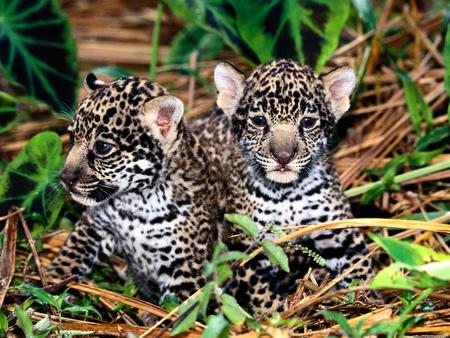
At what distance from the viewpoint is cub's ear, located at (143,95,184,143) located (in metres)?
6.04

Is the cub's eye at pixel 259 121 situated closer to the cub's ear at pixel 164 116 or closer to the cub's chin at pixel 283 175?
the cub's chin at pixel 283 175

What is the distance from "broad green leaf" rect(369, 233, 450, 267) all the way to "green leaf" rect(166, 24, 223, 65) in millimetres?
5013

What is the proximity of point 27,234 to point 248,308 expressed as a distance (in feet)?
5.16

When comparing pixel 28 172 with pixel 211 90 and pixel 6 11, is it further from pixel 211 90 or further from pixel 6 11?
pixel 211 90

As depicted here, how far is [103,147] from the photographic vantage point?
19.7 feet

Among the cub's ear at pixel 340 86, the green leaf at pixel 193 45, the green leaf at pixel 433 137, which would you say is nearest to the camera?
the cub's ear at pixel 340 86

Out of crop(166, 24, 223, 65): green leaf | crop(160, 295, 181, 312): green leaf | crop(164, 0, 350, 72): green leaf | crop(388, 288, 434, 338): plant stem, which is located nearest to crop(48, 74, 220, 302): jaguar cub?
crop(160, 295, 181, 312): green leaf

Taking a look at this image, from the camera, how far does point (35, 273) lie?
6902 millimetres

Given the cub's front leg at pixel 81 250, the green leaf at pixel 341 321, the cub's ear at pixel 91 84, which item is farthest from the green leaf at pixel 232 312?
the cub's ear at pixel 91 84

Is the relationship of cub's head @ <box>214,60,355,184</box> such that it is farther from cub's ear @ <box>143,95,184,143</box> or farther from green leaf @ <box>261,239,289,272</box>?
green leaf @ <box>261,239,289,272</box>

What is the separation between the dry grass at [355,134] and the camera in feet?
18.3

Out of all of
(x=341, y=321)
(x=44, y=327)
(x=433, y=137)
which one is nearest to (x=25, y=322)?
(x=44, y=327)

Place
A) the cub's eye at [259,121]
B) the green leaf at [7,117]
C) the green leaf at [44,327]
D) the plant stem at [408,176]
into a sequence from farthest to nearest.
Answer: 1. the green leaf at [7,117]
2. the plant stem at [408,176]
3. the cub's eye at [259,121]
4. the green leaf at [44,327]

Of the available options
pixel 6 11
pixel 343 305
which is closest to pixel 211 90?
pixel 6 11
